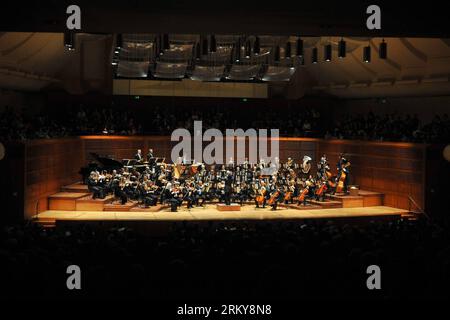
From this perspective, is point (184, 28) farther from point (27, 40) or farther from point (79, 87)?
point (79, 87)

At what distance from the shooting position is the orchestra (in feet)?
54.1

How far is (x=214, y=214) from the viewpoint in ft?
51.7

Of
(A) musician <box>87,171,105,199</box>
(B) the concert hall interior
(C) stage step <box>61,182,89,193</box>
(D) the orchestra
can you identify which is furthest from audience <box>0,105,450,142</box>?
(D) the orchestra

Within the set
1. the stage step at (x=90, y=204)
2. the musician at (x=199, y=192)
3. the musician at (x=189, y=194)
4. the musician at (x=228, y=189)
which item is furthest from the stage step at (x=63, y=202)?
the musician at (x=228, y=189)

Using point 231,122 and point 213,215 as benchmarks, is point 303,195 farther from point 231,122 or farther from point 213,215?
point 231,122

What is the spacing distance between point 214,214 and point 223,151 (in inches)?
257

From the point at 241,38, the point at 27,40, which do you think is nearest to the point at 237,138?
the point at 241,38

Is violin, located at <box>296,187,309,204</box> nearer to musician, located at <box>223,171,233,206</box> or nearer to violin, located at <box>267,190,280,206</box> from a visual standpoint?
violin, located at <box>267,190,280,206</box>

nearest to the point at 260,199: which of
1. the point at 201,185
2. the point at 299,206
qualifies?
the point at 299,206

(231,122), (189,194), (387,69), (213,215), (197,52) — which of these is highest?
(197,52)

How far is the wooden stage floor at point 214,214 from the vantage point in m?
14.8

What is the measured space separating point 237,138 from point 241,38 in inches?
156

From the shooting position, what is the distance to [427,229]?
31.3 ft

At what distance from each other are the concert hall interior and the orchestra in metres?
0.07
